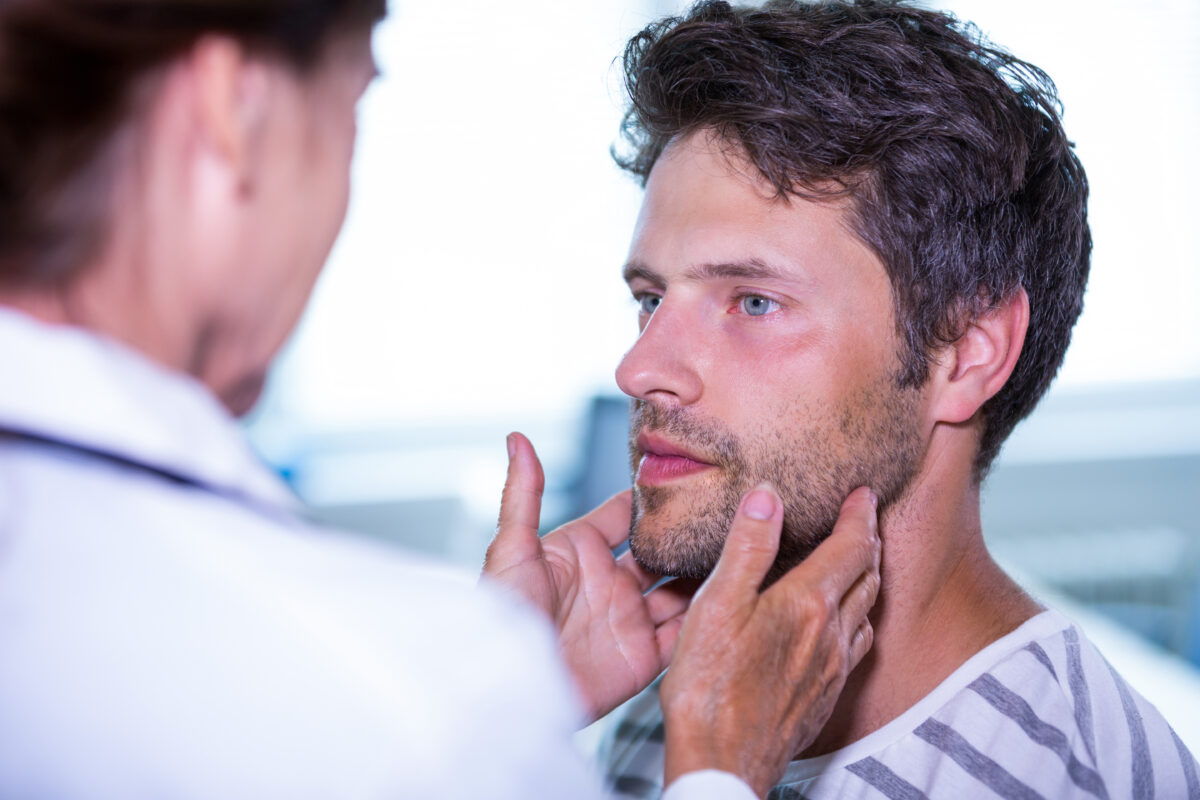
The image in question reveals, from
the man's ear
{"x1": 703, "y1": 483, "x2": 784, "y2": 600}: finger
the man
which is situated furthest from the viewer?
the man's ear

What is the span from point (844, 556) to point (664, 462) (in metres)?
0.30

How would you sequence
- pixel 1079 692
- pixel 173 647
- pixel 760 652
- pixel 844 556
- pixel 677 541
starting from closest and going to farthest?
pixel 173 647
pixel 760 652
pixel 844 556
pixel 1079 692
pixel 677 541

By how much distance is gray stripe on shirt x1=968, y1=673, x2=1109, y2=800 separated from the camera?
107cm

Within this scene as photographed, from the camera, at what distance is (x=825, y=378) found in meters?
1.23

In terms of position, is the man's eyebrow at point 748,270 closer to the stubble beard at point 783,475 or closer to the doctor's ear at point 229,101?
the stubble beard at point 783,475

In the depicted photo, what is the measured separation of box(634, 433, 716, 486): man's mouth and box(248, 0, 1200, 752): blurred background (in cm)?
221

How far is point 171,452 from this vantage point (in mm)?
568

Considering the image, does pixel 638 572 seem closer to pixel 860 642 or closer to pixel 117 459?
pixel 860 642

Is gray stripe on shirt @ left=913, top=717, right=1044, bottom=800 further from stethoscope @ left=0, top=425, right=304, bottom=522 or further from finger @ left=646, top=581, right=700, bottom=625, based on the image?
stethoscope @ left=0, top=425, right=304, bottom=522

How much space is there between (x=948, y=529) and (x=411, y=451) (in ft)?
10.4

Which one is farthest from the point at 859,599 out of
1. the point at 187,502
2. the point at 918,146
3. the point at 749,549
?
the point at 187,502

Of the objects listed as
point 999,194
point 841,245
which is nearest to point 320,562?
point 841,245

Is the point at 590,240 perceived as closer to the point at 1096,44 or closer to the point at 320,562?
the point at 1096,44

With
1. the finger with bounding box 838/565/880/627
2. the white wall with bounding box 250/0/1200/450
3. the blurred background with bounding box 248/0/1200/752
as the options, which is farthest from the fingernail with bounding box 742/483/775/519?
the white wall with bounding box 250/0/1200/450
